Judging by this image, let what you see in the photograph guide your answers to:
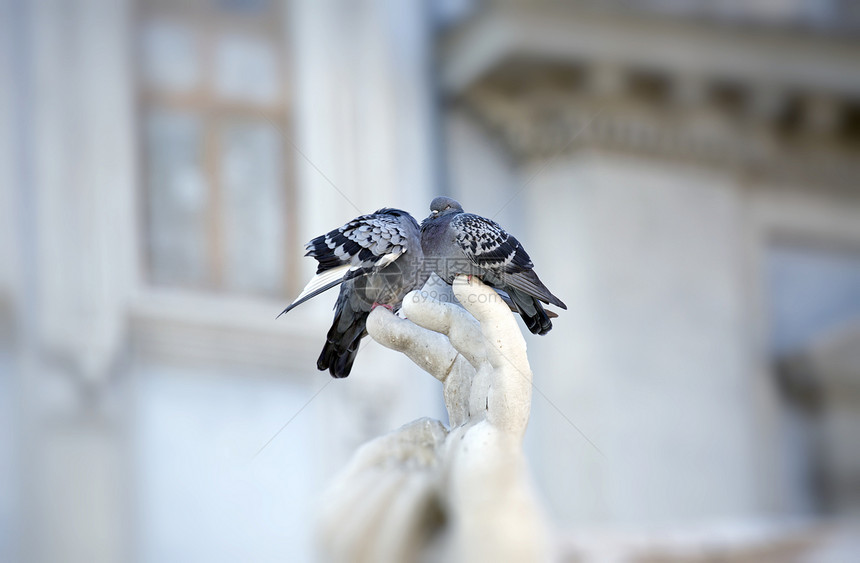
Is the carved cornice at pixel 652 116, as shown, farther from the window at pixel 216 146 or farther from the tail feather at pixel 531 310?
the tail feather at pixel 531 310

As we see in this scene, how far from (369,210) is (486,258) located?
376 cm

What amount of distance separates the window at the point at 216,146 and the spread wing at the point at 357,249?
392 centimetres

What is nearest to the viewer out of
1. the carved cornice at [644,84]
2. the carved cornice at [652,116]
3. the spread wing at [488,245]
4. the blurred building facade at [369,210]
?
the spread wing at [488,245]

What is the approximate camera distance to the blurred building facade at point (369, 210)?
514 centimetres

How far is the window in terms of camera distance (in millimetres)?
5609

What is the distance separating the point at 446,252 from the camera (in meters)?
1.74

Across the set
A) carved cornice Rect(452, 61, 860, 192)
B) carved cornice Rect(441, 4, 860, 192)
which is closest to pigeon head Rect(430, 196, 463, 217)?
carved cornice Rect(441, 4, 860, 192)

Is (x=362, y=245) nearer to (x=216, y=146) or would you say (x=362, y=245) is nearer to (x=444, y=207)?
(x=444, y=207)

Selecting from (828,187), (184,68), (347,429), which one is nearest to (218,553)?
(347,429)

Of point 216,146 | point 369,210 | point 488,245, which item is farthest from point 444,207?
point 216,146

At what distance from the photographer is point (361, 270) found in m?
1.74

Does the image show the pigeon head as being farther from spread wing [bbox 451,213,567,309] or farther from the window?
the window

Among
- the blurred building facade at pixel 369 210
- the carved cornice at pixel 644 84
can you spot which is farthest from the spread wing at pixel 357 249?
the carved cornice at pixel 644 84

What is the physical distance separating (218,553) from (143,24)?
215 cm
